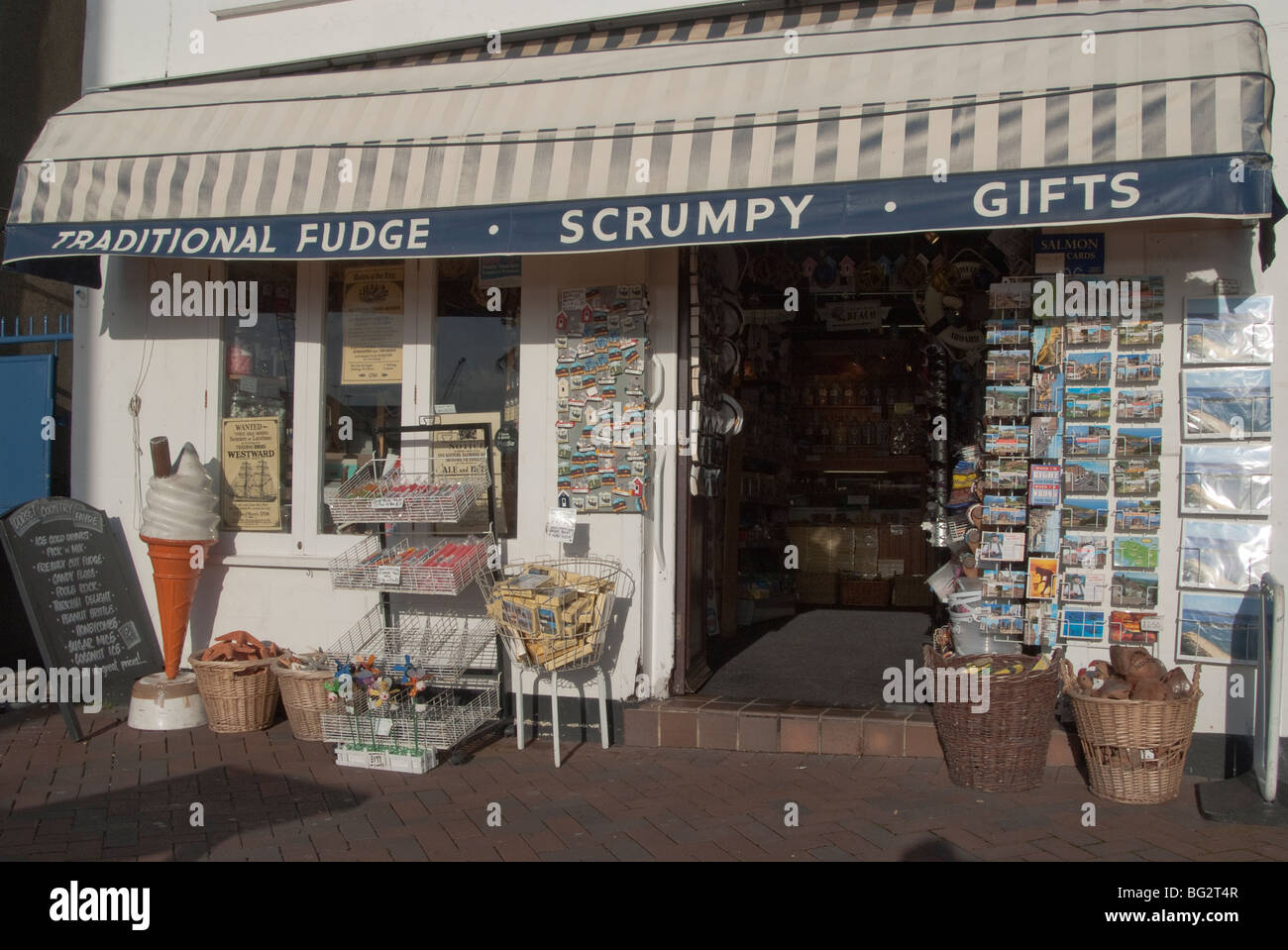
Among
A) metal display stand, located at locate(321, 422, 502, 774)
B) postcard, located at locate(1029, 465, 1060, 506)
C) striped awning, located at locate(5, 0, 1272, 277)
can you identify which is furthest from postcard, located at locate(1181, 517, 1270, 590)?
metal display stand, located at locate(321, 422, 502, 774)

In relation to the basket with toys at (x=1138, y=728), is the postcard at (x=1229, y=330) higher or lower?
higher

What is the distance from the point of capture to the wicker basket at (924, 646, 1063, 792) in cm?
492

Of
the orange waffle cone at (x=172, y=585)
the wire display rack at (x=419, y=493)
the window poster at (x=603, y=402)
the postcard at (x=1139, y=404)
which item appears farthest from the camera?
the orange waffle cone at (x=172, y=585)

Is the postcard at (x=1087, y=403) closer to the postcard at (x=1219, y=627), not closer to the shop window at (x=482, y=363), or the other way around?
the postcard at (x=1219, y=627)

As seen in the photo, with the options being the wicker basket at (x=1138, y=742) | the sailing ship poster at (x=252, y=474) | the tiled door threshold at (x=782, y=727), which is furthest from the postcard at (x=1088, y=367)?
the sailing ship poster at (x=252, y=474)

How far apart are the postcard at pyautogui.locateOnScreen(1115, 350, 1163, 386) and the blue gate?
6732 millimetres

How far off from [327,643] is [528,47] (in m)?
3.77

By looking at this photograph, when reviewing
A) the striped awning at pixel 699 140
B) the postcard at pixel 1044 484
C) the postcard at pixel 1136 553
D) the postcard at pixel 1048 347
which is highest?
the striped awning at pixel 699 140

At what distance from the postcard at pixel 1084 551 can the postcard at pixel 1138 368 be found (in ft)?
2.51

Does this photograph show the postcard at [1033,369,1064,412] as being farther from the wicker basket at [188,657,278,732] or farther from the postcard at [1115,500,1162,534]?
the wicker basket at [188,657,278,732]

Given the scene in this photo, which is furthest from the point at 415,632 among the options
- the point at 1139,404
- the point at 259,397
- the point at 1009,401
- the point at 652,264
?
the point at 1139,404

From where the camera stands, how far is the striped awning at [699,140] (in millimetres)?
4629

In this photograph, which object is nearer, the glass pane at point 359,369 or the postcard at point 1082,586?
the postcard at point 1082,586

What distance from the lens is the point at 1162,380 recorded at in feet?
16.9
